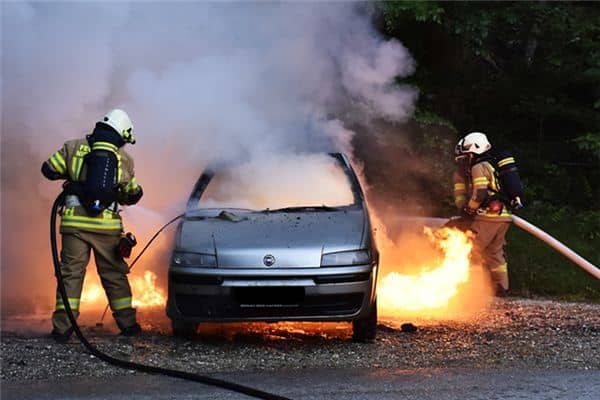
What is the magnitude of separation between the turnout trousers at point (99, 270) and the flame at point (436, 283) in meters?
2.37

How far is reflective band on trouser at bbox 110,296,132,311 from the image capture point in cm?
629

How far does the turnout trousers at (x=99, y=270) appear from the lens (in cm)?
609

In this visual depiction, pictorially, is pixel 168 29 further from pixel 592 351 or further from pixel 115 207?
pixel 592 351

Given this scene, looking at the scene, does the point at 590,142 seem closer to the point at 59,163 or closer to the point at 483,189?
the point at 483,189

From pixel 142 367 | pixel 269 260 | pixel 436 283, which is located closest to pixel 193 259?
pixel 269 260

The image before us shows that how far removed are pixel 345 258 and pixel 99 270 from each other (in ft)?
6.73

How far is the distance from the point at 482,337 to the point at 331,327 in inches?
48.3

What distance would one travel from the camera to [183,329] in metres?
6.01

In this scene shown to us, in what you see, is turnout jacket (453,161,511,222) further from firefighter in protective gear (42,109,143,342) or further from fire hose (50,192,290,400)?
fire hose (50,192,290,400)

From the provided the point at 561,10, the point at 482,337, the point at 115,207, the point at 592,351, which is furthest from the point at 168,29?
the point at 561,10

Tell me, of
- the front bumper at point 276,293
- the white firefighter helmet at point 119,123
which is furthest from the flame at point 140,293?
the front bumper at point 276,293

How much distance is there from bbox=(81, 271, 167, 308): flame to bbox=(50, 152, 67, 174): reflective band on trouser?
1498mm

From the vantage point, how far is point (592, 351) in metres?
5.78

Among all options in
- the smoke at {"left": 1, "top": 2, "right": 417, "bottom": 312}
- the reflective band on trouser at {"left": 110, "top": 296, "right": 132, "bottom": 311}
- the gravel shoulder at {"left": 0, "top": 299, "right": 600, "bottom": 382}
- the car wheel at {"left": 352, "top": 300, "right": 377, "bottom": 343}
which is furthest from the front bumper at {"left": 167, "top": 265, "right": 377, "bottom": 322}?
the smoke at {"left": 1, "top": 2, "right": 417, "bottom": 312}
